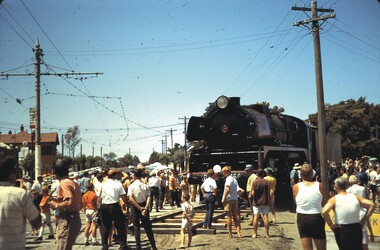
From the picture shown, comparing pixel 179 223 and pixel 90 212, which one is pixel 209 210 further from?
pixel 90 212

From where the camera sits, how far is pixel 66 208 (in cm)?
653

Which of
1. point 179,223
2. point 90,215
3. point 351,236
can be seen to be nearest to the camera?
point 351,236

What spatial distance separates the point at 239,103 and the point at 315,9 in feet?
16.7

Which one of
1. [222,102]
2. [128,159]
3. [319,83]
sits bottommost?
[128,159]

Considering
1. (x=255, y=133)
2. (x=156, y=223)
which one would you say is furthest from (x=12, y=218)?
(x=255, y=133)

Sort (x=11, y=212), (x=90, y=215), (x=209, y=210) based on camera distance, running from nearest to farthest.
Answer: (x=11, y=212)
(x=90, y=215)
(x=209, y=210)

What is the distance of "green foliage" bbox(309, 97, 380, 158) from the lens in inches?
2199

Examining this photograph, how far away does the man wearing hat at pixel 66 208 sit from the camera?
6.45 metres

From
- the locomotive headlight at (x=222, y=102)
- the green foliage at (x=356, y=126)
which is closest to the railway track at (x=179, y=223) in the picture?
the locomotive headlight at (x=222, y=102)

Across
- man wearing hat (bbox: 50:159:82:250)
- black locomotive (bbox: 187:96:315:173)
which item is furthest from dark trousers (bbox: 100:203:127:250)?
black locomotive (bbox: 187:96:315:173)

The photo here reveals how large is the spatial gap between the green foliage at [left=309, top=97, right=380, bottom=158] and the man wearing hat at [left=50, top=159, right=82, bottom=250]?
53.0m

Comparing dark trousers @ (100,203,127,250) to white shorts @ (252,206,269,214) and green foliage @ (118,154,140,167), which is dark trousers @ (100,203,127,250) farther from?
green foliage @ (118,154,140,167)

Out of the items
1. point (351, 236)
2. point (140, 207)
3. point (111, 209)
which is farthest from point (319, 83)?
point (351, 236)

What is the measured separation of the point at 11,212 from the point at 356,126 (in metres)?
57.8
